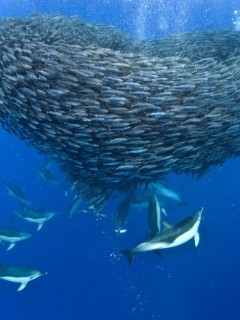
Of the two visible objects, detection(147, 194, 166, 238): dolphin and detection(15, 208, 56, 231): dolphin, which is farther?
detection(15, 208, 56, 231): dolphin

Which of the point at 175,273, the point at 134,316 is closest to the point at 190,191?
the point at 175,273

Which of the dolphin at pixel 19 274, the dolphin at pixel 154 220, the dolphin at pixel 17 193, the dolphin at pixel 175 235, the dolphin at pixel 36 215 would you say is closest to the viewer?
the dolphin at pixel 175 235

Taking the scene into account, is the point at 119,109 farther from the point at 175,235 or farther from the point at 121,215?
the point at 121,215

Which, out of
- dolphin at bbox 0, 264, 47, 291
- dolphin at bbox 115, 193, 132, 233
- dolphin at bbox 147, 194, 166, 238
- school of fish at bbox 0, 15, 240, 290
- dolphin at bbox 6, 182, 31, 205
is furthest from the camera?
dolphin at bbox 6, 182, 31, 205

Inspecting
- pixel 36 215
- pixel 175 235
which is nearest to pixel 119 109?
Result: pixel 175 235

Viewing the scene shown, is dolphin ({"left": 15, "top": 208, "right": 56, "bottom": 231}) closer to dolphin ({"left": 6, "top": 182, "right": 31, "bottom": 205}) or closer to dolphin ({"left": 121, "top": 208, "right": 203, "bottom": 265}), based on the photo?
dolphin ({"left": 6, "top": 182, "right": 31, "bottom": 205})

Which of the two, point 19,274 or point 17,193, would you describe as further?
point 17,193

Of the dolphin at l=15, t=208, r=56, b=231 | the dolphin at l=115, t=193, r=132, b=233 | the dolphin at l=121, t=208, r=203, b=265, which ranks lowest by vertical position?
the dolphin at l=121, t=208, r=203, b=265

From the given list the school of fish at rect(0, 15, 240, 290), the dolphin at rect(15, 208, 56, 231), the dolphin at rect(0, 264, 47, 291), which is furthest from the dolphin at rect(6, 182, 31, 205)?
the school of fish at rect(0, 15, 240, 290)

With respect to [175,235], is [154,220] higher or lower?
higher

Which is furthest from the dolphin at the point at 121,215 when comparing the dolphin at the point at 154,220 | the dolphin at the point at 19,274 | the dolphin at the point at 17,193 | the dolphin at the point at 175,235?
the dolphin at the point at 17,193

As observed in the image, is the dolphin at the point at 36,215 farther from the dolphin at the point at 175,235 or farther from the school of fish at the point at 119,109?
the dolphin at the point at 175,235

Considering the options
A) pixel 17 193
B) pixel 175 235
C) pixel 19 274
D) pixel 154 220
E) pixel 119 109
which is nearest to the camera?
pixel 175 235

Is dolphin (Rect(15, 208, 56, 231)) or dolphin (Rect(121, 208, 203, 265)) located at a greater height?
dolphin (Rect(15, 208, 56, 231))
